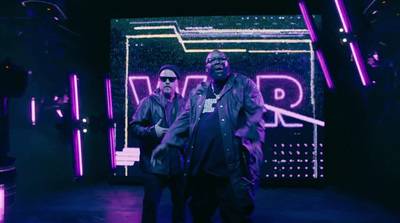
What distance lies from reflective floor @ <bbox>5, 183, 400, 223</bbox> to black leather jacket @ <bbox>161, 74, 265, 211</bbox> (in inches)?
78.6

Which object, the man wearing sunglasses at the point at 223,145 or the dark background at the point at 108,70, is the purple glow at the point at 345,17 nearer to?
the dark background at the point at 108,70

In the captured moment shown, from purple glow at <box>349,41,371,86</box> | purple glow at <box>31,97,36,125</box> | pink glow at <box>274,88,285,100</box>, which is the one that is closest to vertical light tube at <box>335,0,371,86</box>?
purple glow at <box>349,41,371,86</box>

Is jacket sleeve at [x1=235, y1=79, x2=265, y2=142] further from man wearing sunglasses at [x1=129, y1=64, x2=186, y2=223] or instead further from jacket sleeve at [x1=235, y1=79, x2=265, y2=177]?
man wearing sunglasses at [x1=129, y1=64, x2=186, y2=223]

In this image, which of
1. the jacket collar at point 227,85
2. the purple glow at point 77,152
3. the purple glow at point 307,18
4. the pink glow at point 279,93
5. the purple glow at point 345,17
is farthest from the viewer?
the pink glow at point 279,93

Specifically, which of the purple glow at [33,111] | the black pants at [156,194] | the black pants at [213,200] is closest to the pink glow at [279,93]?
the black pants at [156,194]

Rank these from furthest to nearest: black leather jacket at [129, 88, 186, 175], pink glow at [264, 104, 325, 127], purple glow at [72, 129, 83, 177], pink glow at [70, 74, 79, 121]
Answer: pink glow at [264, 104, 325, 127] < purple glow at [72, 129, 83, 177] < pink glow at [70, 74, 79, 121] < black leather jacket at [129, 88, 186, 175]

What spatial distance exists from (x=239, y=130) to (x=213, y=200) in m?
0.64

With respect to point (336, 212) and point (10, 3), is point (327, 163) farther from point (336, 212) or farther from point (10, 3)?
point (10, 3)

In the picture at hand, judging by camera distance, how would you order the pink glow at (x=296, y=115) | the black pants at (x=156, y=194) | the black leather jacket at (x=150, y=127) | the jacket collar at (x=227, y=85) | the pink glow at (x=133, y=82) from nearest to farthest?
1. the jacket collar at (x=227, y=85)
2. the black pants at (x=156, y=194)
3. the black leather jacket at (x=150, y=127)
4. the pink glow at (x=296, y=115)
5. the pink glow at (x=133, y=82)

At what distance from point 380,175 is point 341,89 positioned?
72.2 inches

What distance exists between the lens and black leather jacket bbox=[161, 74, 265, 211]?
271cm

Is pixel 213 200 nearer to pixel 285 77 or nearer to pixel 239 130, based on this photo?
pixel 239 130

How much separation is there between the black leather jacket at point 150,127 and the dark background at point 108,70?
4.60 ft

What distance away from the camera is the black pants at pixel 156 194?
337cm
